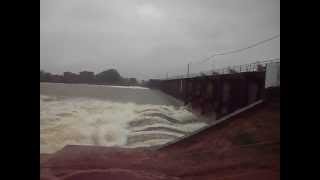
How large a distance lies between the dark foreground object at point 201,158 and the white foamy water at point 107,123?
0.28 ft

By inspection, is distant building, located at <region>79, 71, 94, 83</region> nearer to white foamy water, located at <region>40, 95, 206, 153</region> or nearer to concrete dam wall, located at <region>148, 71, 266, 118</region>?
white foamy water, located at <region>40, 95, 206, 153</region>

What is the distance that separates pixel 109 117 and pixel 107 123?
67 mm

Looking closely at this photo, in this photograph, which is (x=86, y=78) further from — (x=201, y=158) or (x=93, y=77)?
(x=201, y=158)

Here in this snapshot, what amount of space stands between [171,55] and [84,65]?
32.0 inches

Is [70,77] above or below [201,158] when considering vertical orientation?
above

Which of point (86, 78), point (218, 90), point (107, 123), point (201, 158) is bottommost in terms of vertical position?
point (201, 158)

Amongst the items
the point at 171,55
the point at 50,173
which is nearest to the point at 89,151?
the point at 50,173

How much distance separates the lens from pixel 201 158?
4.70m

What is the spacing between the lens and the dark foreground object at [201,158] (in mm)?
4605

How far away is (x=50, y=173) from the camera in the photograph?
15.1 ft

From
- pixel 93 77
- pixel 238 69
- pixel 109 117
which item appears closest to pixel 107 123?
pixel 109 117

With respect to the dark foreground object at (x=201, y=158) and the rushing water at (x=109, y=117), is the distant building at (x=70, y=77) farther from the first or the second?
the dark foreground object at (x=201, y=158)

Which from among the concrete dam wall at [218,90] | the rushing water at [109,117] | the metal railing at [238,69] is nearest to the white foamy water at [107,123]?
the rushing water at [109,117]
